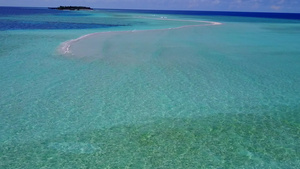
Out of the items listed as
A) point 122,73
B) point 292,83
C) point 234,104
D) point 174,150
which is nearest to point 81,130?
point 174,150

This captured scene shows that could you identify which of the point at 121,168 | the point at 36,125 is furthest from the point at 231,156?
the point at 36,125

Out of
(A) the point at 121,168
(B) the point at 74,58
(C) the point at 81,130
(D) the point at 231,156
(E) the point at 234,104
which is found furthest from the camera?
(B) the point at 74,58

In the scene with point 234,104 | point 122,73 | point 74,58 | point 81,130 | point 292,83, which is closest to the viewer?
point 81,130

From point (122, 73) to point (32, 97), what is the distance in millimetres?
3376

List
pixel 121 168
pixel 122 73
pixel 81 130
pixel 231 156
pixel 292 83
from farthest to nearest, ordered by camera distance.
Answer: pixel 122 73, pixel 292 83, pixel 81 130, pixel 231 156, pixel 121 168

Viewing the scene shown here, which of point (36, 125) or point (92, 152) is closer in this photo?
point (92, 152)

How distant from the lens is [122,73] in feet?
33.1

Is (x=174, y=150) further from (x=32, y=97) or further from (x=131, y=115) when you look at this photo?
(x=32, y=97)

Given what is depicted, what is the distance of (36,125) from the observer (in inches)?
232

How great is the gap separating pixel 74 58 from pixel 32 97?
5040 mm

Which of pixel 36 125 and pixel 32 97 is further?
pixel 32 97

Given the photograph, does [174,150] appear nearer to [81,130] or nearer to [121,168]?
[121,168]

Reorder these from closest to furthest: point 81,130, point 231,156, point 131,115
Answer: point 231,156 → point 81,130 → point 131,115

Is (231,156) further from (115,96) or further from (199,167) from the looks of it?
(115,96)
